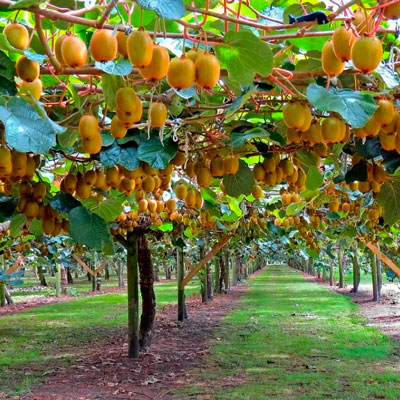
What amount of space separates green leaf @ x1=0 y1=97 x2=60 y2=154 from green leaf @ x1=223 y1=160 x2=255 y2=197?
57.1 inches

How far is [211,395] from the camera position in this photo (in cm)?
664

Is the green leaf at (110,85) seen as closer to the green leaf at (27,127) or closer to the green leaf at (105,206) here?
the green leaf at (27,127)

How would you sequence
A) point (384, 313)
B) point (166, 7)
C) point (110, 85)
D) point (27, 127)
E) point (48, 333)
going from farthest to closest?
point (384, 313), point (48, 333), point (110, 85), point (27, 127), point (166, 7)

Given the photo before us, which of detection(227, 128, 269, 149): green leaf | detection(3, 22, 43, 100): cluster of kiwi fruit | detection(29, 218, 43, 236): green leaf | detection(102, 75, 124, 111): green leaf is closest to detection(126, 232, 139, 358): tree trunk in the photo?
detection(29, 218, 43, 236): green leaf

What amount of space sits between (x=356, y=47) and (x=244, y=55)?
1.45 feet

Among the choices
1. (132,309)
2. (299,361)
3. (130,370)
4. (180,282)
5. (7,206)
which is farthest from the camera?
(180,282)

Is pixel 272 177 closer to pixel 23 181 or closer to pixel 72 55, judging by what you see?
pixel 23 181

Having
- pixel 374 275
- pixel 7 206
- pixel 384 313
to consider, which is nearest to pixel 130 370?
pixel 7 206

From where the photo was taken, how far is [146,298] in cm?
Answer: 988

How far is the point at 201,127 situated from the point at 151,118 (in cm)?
86

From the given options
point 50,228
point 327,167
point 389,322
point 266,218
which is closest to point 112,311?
point 389,322

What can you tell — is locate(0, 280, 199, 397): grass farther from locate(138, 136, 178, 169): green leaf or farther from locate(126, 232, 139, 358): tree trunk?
locate(138, 136, 178, 169): green leaf

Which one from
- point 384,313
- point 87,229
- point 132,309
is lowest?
point 384,313

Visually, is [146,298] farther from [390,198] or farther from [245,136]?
[245,136]
